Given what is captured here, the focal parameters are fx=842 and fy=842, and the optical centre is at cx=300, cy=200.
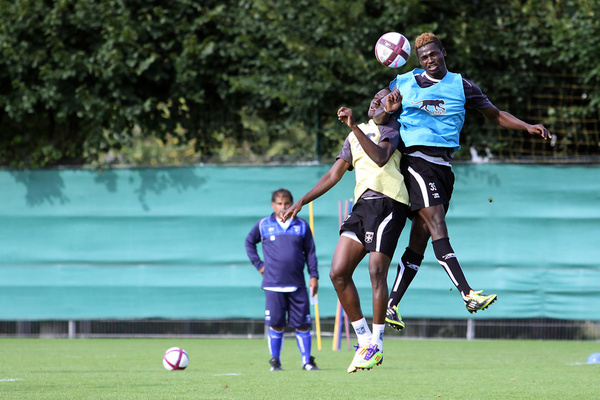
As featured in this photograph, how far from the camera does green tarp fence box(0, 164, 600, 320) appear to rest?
12555 mm

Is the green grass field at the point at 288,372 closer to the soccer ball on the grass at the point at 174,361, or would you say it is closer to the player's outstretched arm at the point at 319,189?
the soccer ball on the grass at the point at 174,361

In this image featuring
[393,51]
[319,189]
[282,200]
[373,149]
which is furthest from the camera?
[282,200]

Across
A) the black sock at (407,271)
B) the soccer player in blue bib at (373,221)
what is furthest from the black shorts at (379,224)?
the black sock at (407,271)

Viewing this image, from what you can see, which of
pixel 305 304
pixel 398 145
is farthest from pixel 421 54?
pixel 305 304

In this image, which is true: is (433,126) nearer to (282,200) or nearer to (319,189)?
(319,189)

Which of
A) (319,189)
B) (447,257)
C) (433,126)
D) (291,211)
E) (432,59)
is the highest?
(432,59)

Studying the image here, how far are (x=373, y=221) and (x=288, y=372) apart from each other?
10.1ft

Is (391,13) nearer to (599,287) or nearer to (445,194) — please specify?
(599,287)

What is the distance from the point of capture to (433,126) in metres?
6.30

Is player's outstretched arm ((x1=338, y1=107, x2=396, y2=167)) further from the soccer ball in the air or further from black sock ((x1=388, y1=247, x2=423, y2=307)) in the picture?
black sock ((x1=388, y1=247, x2=423, y2=307))

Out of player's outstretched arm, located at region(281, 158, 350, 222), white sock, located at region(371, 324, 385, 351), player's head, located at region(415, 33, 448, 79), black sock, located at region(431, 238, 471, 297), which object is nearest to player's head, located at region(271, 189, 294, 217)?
player's outstretched arm, located at region(281, 158, 350, 222)

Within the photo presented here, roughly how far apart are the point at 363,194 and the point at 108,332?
795 centimetres

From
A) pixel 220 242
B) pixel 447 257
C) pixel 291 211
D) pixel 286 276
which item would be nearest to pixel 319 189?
pixel 291 211

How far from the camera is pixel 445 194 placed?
6.46m
